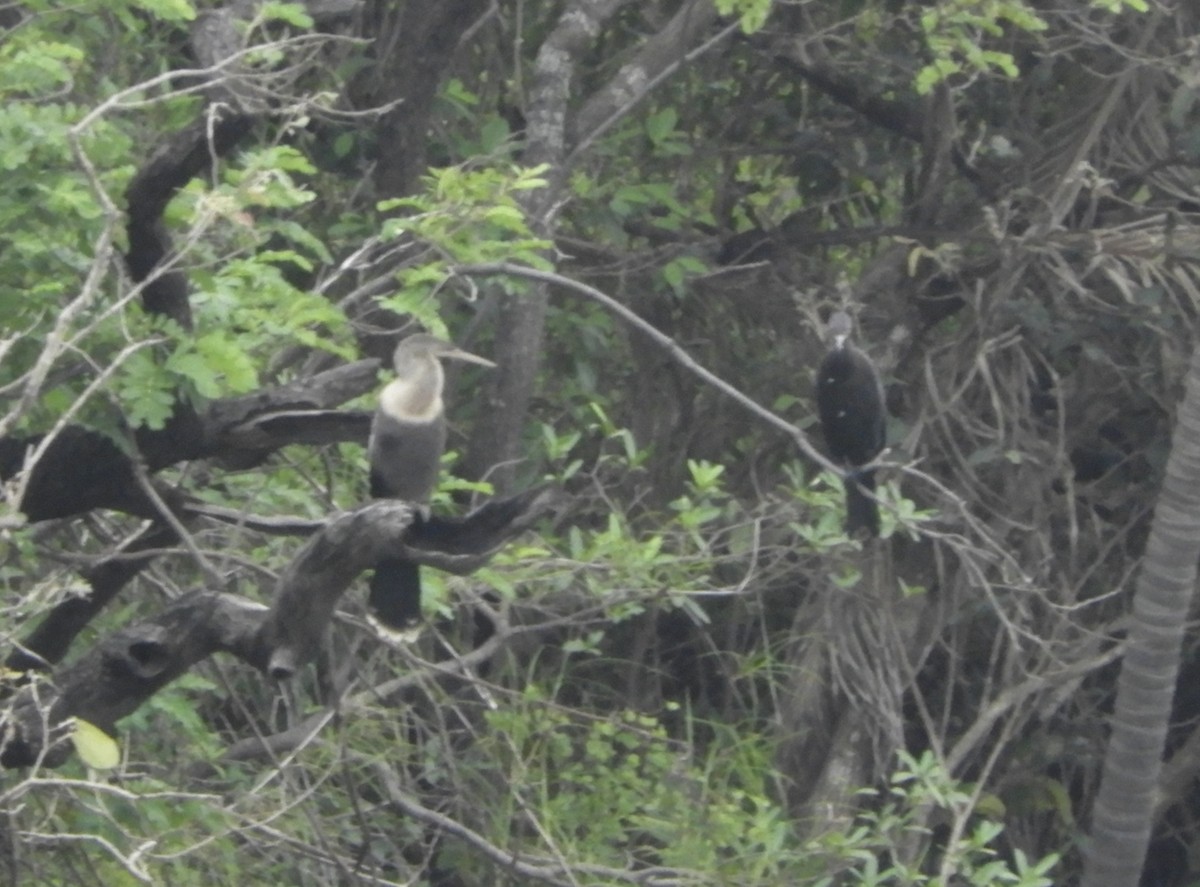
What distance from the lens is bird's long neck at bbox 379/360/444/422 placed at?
409 cm

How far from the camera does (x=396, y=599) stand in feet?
12.3

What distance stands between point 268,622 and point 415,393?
1.18 meters

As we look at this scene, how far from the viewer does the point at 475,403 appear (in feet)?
17.9

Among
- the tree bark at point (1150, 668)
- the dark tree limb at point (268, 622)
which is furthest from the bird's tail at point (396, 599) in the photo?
the tree bark at point (1150, 668)

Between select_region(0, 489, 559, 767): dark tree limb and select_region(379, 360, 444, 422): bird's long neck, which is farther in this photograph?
select_region(379, 360, 444, 422): bird's long neck

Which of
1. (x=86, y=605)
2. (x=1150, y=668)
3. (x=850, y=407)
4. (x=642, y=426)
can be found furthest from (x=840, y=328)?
(x=86, y=605)

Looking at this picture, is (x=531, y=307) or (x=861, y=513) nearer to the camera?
(x=861, y=513)

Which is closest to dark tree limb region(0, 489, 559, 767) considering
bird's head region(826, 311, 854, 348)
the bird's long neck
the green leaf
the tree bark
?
the green leaf

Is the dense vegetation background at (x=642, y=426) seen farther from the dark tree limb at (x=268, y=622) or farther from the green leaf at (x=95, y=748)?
the green leaf at (x=95, y=748)

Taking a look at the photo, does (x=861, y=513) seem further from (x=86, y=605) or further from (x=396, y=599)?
(x=86, y=605)

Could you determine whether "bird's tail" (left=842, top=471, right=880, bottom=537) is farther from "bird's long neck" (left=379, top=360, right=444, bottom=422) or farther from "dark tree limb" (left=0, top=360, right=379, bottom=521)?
"dark tree limb" (left=0, top=360, right=379, bottom=521)

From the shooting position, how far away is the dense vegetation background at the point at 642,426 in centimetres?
354

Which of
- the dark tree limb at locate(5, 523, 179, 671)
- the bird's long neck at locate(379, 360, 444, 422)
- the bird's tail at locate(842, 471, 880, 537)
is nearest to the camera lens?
the dark tree limb at locate(5, 523, 179, 671)

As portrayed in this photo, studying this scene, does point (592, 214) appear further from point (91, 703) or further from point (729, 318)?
point (91, 703)
